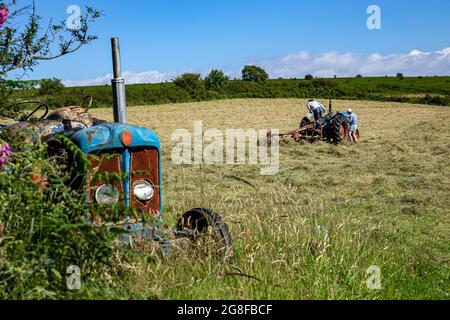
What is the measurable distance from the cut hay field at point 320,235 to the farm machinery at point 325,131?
2.95 m

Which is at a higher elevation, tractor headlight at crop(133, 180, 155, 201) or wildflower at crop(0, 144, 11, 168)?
wildflower at crop(0, 144, 11, 168)

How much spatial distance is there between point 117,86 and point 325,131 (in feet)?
35.1

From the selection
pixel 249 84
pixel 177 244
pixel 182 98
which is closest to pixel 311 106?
pixel 177 244

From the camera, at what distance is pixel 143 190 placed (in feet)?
14.3

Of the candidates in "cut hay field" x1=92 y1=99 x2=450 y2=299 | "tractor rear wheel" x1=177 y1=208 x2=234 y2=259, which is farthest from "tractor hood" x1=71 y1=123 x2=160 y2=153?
"cut hay field" x1=92 y1=99 x2=450 y2=299

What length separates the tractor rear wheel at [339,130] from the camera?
14023 mm

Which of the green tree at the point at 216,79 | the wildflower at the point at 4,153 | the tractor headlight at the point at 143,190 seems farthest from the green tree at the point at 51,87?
the green tree at the point at 216,79

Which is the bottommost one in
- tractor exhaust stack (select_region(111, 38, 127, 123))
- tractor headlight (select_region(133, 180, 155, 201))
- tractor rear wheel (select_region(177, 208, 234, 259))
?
tractor rear wheel (select_region(177, 208, 234, 259))

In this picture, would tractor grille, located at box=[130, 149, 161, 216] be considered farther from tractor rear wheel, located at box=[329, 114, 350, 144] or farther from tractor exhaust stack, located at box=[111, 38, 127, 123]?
tractor rear wheel, located at box=[329, 114, 350, 144]

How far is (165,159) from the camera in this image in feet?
40.9

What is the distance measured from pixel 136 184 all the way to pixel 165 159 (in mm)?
8156

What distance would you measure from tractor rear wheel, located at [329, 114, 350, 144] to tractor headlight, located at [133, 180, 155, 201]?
1022 cm

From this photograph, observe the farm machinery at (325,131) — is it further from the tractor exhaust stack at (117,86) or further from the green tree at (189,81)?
the green tree at (189,81)

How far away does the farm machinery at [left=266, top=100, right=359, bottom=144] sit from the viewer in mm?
14125
